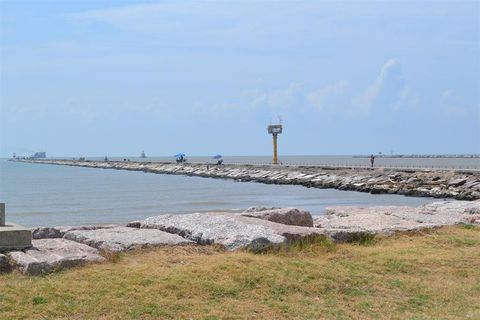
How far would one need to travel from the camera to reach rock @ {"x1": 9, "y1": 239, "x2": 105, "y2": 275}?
6.84 m

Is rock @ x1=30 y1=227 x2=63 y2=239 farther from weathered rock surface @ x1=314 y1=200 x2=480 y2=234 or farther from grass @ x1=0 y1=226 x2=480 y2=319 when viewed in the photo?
weathered rock surface @ x1=314 y1=200 x2=480 y2=234

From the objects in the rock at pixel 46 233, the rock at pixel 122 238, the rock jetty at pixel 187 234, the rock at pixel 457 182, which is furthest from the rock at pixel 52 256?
the rock at pixel 457 182

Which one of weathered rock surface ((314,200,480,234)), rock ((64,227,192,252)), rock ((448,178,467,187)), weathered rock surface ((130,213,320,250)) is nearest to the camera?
rock ((64,227,192,252))

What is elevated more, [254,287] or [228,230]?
[228,230]

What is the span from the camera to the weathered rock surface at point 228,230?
27.3 feet

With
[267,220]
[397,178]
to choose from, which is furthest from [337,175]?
[267,220]

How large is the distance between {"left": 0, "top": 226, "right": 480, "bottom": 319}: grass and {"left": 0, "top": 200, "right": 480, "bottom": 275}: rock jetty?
18 cm

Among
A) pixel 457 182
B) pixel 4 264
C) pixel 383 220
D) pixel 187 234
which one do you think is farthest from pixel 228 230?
pixel 457 182

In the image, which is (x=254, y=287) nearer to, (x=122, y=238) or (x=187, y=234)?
(x=122, y=238)

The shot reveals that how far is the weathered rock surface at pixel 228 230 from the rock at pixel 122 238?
30cm

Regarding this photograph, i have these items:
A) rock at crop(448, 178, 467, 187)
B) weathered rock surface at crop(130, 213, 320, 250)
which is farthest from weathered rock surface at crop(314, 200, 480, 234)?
rock at crop(448, 178, 467, 187)

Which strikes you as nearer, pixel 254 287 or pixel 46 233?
pixel 254 287

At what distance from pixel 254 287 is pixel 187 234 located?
2.42 metres

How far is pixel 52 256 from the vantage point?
7.17 metres
